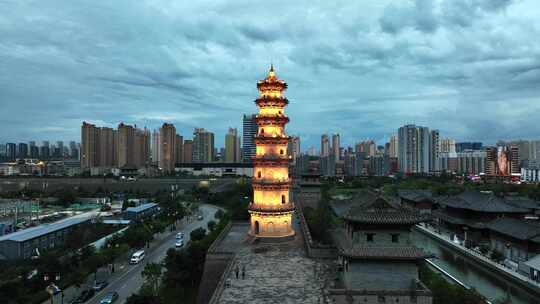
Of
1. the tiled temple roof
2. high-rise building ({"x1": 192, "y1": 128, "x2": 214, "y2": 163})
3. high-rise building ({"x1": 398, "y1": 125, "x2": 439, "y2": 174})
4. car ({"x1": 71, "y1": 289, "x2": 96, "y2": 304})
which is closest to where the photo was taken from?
the tiled temple roof

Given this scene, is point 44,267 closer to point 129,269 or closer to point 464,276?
point 129,269

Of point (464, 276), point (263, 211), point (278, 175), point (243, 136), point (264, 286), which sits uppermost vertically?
point (243, 136)

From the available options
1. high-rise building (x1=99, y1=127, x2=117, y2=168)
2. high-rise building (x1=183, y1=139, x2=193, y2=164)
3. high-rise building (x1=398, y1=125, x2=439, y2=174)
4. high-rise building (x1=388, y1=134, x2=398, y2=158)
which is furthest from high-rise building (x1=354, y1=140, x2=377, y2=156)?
high-rise building (x1=99, y1=127, x2=117, y2=168)

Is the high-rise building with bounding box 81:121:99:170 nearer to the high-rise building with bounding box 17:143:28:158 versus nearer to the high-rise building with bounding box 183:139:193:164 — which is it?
the high-rise building with bounding box 183:139:193:164

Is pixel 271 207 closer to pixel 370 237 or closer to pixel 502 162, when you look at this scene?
pixel 370 237

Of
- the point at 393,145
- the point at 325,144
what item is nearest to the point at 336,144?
the point at 325,144

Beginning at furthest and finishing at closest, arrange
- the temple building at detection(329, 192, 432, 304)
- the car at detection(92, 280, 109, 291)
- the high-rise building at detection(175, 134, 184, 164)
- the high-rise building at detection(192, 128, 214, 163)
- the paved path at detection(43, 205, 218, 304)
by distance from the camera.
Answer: the high-rise building at detection(192, 128, 214, 163) → the high-rise building at detection(175, 134, 184, 164) → the car at detection(92, 280, 109, 291) → the paved path at detection(43, 205, 218, 304) → the temple building at detection(329, 192, 432, 304)

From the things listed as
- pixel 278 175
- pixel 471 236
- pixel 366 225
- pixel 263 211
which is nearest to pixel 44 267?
pixel 263 211

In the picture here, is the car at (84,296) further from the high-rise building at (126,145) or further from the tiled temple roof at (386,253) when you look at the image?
the high-rise building at (126,145)
